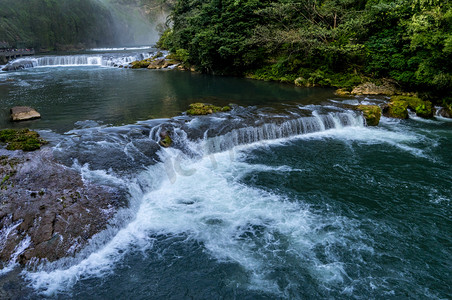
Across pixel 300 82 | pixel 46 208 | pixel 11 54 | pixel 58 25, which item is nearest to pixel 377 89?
pixel 300 82

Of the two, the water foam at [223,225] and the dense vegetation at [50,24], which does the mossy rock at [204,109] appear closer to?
the water foam at [223,225]

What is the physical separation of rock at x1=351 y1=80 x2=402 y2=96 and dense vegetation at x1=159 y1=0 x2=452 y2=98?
0.62 meters

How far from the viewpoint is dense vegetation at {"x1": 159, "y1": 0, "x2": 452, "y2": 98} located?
15492 millimetres

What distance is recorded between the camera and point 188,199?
848 centimetres

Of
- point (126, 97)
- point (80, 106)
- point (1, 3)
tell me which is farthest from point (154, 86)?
point (1, 3)

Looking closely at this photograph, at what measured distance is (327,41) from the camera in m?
21.9

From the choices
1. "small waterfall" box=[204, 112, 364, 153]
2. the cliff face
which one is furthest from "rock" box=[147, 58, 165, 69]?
the cliff face

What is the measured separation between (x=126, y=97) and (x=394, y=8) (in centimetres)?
1774

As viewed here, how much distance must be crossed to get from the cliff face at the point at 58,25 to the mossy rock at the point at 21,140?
46.6 m

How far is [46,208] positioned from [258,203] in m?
5.51

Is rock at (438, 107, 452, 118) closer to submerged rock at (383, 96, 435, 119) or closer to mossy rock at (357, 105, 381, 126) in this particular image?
submerged rock at (383, 96, 435, 119)

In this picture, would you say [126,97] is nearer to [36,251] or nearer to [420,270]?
[36,251]

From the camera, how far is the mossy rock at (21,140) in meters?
8.92

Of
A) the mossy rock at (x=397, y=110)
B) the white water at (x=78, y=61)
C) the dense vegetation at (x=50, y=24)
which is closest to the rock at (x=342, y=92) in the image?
the mossy rock at (x=397, y=110)
